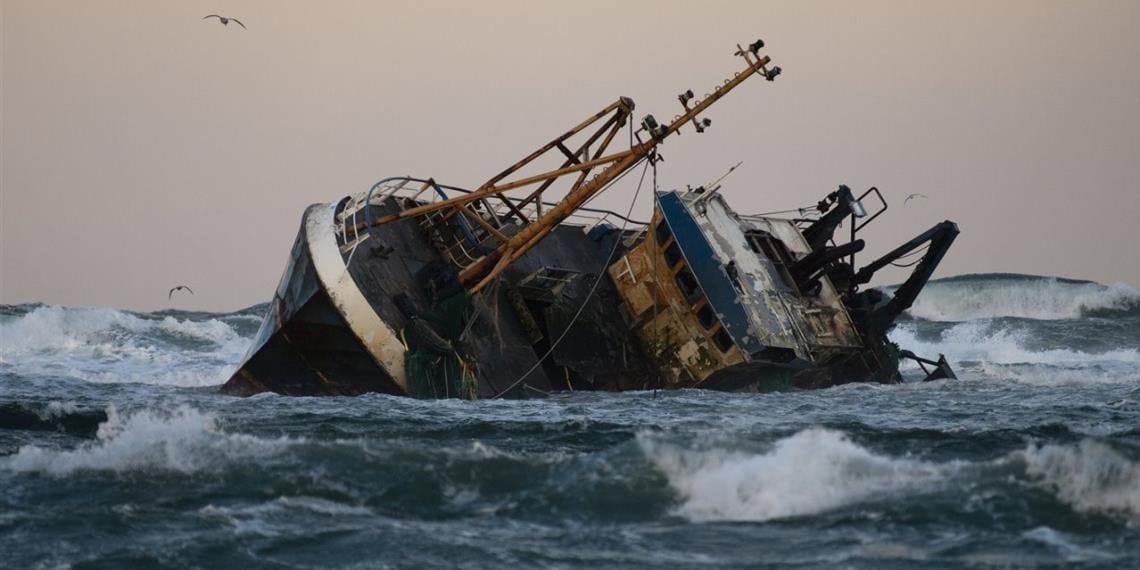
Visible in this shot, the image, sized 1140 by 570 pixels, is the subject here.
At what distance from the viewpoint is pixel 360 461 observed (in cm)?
1739

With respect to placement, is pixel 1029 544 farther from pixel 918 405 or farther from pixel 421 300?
pixel 421 300

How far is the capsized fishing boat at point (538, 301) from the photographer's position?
81.3 feet

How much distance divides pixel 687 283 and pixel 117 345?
71.2ft

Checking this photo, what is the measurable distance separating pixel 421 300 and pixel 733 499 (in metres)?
10.4

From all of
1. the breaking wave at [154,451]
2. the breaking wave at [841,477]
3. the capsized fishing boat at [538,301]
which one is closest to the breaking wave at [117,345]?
the capsized fishing boat at [538,301]

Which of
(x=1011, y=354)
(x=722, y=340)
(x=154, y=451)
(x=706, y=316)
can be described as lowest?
(x=154, y=451)

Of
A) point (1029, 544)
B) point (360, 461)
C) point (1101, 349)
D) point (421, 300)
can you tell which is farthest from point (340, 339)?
point (1101, 349)

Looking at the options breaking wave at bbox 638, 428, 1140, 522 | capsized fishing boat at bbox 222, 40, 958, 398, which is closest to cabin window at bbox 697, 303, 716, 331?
capsized fishing boat at bbox 222, 40, 958, 398

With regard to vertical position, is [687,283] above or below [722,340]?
above

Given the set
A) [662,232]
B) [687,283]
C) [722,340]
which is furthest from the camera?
[662,232]

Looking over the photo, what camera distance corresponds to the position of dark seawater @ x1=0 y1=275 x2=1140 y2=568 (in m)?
14.5

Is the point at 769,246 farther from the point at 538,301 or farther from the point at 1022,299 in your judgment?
the point at 1022,299

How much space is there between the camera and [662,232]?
27.5 metres

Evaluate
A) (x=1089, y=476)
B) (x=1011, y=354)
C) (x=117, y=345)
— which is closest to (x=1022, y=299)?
(x=1011, y=354)
